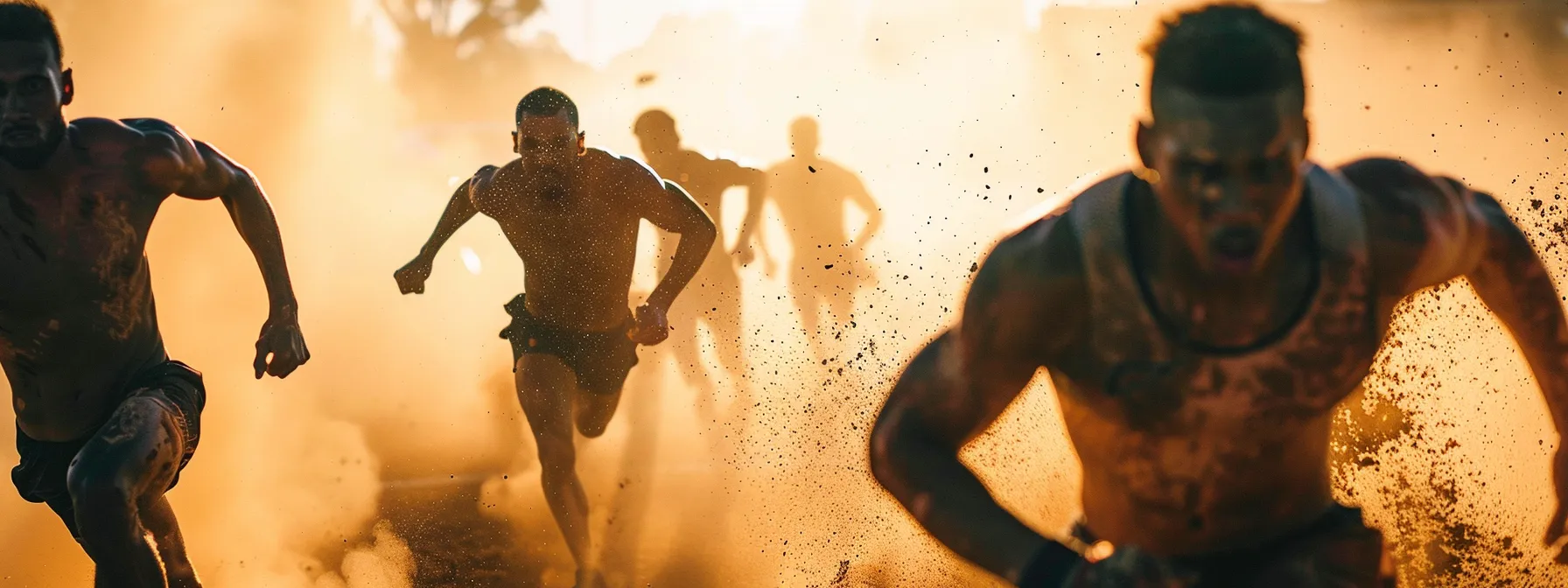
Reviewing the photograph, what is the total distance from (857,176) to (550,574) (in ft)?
11.9

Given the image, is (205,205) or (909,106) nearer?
(205,205)

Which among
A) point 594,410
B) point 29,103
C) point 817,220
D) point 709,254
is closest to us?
point 29,103

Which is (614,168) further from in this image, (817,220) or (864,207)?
(817,220)

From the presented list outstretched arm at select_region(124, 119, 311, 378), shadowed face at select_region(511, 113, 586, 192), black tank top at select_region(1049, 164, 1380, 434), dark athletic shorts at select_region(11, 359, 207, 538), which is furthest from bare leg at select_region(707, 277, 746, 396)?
black tank top at select_region(1049, 164, 1380, 434)


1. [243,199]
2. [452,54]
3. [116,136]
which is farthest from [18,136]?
[452,54]

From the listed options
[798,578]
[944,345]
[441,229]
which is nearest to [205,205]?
[441,229]

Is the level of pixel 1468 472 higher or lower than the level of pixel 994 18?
lower

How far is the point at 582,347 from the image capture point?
246 inches

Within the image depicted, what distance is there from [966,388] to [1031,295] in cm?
17

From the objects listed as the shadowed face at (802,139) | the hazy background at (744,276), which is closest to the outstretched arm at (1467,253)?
the hazy background at (744,276)

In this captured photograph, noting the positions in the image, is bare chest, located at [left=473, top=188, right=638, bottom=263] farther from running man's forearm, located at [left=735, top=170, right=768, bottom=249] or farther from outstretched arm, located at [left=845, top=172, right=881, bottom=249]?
outstretched arm, located at [left=845, top=172, right=881, bottom=249]

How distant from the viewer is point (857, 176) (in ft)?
31.1

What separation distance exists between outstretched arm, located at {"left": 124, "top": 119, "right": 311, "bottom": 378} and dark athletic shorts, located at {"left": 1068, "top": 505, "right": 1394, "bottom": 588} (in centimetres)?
286

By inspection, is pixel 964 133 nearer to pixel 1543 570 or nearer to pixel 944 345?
pixel 1543 570
